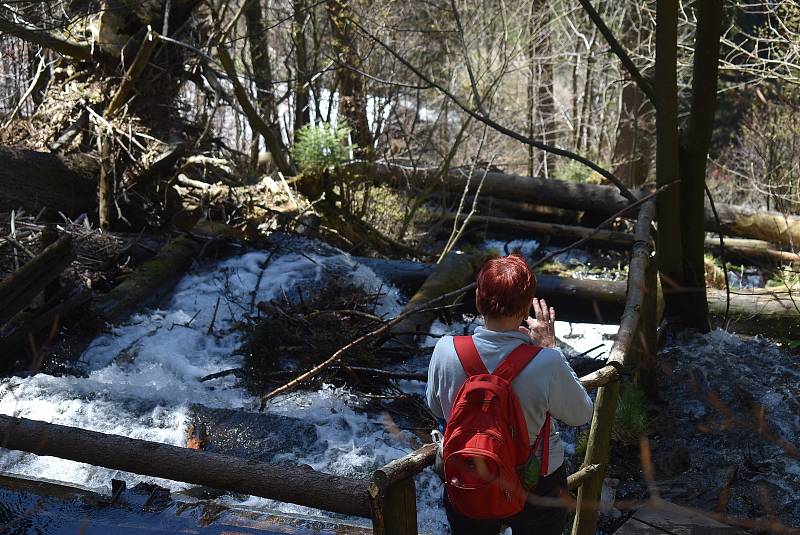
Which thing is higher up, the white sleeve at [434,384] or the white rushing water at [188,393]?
the white sleeve at [434,384]

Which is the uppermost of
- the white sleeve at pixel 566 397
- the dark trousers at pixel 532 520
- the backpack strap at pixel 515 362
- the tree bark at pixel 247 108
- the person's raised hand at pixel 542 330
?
the tree bark at pixel 247 108

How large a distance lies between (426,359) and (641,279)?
354 centimetres

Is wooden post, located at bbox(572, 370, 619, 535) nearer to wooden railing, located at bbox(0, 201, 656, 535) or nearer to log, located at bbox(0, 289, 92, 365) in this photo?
wooden railing, located at bbox(0, 201, 656, 535)

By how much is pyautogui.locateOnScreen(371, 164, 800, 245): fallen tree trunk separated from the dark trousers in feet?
31.9

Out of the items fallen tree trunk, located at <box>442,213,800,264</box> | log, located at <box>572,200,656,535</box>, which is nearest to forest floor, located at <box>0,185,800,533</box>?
log, located at <box>572,200,656,535</box>

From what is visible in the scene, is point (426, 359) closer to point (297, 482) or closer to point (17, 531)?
point (17, 531)

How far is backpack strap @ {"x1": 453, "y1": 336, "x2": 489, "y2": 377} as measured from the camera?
2547 mm

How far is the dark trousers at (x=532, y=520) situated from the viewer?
271 cm

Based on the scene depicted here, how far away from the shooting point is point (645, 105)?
18.5m

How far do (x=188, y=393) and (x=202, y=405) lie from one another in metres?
0.51

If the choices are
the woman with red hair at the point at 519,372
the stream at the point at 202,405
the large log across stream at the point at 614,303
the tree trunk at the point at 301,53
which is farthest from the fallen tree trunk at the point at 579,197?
the woman with red hair at the point at 519,372

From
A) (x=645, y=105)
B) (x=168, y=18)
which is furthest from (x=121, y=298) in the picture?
(x=645, y=105)

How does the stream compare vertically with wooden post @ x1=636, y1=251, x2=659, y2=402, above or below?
below

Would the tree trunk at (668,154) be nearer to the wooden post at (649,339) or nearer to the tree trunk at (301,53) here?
the wooden post at (649,339)
